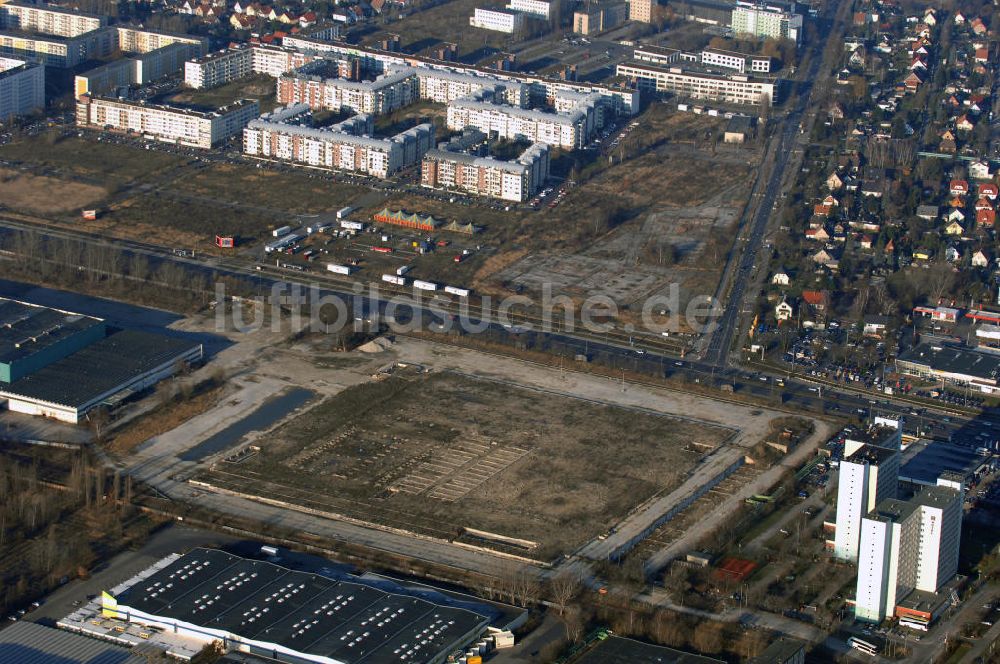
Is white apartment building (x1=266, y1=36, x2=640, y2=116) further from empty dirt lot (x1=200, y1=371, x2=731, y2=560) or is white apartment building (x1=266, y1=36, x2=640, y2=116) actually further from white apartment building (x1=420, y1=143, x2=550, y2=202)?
empty dirt lot (x1=200, y1=371, x2=731, y2=560)

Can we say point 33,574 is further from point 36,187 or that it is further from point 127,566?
point 36,187

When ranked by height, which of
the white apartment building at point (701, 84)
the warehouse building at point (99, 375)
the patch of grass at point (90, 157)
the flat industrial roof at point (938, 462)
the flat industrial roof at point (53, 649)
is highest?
the white apartment building at point (701, 84)

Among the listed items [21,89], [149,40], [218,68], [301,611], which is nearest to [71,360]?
[301,611]

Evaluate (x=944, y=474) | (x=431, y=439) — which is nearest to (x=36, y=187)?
(x=431, y=439)

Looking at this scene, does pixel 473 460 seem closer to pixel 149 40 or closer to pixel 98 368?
pixel 98 368

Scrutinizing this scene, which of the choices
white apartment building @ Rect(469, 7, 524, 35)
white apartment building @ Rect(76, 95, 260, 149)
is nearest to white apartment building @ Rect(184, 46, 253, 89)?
white apartment building @ Rect(76, 95, 260, 149)

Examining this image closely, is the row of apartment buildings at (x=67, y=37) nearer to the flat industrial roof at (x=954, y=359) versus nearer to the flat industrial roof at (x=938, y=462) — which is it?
the flat industrial roof at (x=954, y=359)

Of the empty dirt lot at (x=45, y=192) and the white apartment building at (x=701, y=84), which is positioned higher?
the white apartment building at (x=701, y=84)

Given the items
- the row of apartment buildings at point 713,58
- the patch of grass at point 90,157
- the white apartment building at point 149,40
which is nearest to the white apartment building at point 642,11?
the row of apartment buildings at point 713,58
